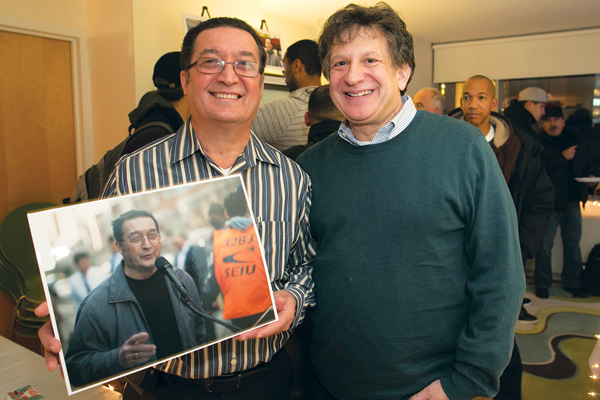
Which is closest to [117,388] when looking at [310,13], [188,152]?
[188,152]

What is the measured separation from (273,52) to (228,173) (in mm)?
3233

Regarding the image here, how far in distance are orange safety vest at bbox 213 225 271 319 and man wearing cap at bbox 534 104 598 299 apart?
433 cm

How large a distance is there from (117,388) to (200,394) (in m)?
1.35

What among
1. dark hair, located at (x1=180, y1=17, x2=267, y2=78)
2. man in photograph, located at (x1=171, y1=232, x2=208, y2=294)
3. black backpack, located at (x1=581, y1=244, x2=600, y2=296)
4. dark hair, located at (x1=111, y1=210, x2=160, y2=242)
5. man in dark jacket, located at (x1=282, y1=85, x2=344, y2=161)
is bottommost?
black backpack, located at (x1=581, y1=244, x2=600, y2=296)

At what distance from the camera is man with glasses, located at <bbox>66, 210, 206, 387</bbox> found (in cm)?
80

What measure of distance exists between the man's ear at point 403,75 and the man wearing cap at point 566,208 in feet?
12.4

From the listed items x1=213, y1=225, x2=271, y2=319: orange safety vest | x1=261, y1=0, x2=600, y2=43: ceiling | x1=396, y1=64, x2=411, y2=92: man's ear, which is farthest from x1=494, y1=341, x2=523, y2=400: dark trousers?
x1=261, y1=0, x2=600, y2=43: ceiling

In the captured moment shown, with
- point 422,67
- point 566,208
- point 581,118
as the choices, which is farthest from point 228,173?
point 422,67

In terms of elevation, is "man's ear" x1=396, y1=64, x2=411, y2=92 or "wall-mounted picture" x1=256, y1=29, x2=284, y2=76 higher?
"wall-mounted picture" x1=256, y1=29, x2=284, y2=76

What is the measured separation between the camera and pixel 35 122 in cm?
319

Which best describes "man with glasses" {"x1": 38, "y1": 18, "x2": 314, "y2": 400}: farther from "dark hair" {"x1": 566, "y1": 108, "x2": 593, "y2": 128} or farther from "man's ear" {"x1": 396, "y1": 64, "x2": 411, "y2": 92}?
"dark hair" {"x1": 566, "y1": 108, "x2": 593, "y2": 128}

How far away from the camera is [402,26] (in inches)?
48.3

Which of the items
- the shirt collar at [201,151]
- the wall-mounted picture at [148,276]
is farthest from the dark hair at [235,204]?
the shirt collar at [201,151]

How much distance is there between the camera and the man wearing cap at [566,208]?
4.33m
